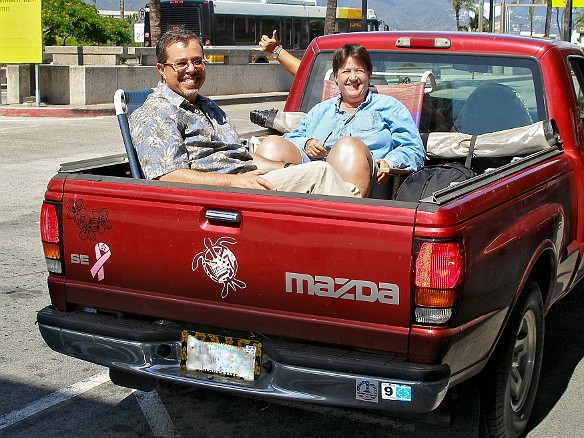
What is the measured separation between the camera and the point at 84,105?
21969 mm

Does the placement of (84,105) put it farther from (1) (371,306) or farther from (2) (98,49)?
(1) (371,306)

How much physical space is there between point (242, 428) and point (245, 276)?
125cm

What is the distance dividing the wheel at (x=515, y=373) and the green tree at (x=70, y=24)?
2799 cm

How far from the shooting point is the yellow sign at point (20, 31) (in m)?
21.5

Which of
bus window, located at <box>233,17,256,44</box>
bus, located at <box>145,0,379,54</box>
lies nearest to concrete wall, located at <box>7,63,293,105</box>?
bus, located at <box>145,0,379,54</box>

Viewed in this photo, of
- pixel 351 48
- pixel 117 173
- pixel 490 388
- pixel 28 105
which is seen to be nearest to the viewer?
pixel 490 388

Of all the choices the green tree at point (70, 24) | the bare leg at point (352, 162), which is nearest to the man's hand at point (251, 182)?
the bare leg at point (352, 162)

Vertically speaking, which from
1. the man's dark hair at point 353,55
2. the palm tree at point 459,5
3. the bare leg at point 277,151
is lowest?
the bare leg at point 277,151

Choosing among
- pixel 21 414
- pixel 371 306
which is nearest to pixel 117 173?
pixel 21 414

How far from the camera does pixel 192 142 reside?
4.86 m

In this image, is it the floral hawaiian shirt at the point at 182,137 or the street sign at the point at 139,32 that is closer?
the floral hawaiian shirt at the point at 182,137

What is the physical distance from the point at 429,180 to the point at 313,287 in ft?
5.29

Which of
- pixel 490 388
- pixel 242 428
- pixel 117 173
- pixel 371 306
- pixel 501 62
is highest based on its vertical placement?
pixel 501 62

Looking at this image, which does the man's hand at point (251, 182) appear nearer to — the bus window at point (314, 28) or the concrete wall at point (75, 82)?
the concrete wall at point (75, 82)
